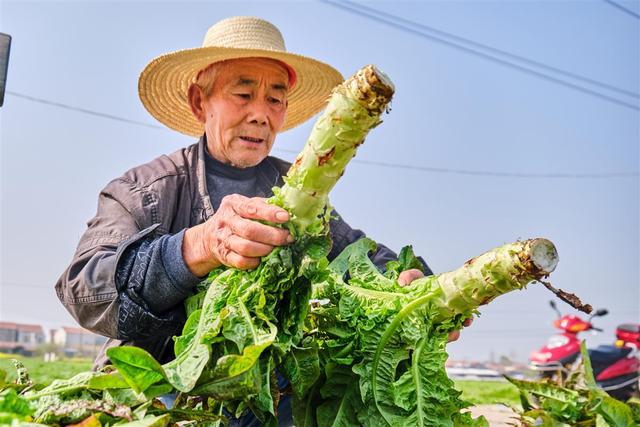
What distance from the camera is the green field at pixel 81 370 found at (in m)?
9.25

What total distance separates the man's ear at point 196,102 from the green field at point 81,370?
578 cm

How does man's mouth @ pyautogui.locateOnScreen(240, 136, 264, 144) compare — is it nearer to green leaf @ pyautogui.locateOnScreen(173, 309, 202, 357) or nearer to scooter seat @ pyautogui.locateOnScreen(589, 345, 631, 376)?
green leaf @ pyautogui.locateOnScreen(173, 309, 202, 357)

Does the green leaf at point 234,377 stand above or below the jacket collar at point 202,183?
below

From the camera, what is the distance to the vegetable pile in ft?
5.90

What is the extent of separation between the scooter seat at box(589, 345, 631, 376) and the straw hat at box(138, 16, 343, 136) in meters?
6.27

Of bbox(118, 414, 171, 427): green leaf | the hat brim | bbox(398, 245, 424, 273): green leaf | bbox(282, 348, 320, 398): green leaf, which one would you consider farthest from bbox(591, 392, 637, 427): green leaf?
the hat brim

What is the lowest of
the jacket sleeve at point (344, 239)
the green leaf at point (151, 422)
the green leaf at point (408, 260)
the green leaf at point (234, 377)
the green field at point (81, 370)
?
the green field at point (81, 370)

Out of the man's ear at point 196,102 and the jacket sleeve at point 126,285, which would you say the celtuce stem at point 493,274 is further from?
the man's ear at point 196,102

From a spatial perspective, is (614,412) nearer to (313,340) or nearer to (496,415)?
(313,340)

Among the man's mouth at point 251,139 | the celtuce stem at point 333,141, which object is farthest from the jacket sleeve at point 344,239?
the celtuce stem at point 333,141

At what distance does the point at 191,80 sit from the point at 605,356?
23.4 ft

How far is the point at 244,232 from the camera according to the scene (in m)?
1.96

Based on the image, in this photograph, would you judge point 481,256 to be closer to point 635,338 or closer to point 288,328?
point 288,328

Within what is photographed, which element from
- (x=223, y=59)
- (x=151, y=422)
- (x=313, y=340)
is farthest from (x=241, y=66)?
(x=151, y=422)
